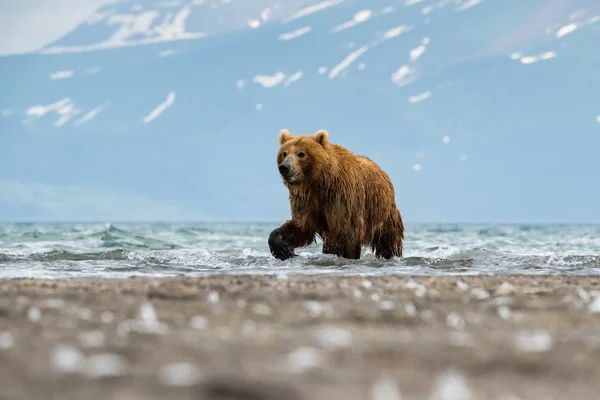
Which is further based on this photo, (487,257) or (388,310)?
(487,257)

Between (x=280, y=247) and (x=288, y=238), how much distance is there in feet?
0.52

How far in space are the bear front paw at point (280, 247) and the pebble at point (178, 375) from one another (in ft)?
26.1

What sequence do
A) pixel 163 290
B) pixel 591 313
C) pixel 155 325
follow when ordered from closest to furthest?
pixel 155 325 < pixel 591 313 < pixel 163 290

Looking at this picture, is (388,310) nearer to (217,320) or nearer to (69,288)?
(217,320)

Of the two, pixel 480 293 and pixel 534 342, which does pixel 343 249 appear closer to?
pixel 480 293

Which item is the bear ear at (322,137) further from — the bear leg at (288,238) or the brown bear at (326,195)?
the bear leg at (288,238)

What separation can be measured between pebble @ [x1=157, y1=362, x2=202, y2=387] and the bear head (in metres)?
7.19

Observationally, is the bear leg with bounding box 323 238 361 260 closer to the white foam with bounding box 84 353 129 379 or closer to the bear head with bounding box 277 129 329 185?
the bear head with bounding box 277 129 329 185

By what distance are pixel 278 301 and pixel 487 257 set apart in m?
8.39

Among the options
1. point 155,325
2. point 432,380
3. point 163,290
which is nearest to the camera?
point 432,380

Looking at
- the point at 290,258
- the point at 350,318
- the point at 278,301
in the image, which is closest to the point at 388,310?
the point at 350,318

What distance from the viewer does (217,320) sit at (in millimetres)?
4328

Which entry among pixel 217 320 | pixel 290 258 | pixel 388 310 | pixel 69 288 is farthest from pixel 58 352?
pixel 290 258

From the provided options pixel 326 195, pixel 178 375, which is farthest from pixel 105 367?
pixel 326 195
